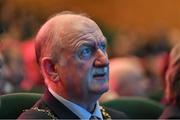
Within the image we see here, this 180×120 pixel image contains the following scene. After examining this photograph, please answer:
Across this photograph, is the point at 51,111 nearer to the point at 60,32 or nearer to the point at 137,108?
the point at 60,32

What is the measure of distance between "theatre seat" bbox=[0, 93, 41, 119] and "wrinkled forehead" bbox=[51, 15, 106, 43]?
483 mm

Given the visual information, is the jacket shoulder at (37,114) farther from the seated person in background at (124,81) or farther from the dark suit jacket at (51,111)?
the seated person in background at (124,81)

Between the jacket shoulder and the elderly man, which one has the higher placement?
the elderly man

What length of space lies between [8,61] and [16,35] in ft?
6.51

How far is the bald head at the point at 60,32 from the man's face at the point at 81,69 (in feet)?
0.05

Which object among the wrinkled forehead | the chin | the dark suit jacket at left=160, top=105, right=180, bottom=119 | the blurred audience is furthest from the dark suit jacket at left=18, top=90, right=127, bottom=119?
the blurred audience

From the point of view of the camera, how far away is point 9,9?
7699 millimetres

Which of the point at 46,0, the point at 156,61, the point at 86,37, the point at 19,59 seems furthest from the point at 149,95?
the point at 46,0

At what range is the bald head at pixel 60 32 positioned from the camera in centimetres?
270

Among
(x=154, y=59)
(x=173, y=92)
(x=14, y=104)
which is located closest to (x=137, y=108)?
(x=173, y=92)

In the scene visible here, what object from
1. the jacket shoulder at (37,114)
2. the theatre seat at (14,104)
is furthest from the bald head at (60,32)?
the theatre seat at (14,104)

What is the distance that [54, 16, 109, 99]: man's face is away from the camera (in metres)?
2.68

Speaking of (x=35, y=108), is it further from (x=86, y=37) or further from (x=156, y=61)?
(x=156, y=61)

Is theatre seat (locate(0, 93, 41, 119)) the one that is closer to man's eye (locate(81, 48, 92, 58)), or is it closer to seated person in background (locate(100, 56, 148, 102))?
man's eye (locate(81, 48, 92, 58))
